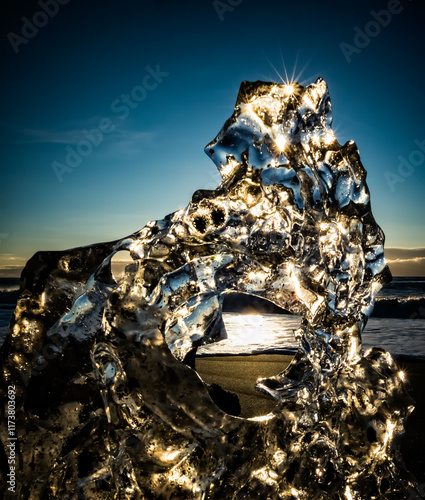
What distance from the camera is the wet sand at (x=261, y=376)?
6.32 feet

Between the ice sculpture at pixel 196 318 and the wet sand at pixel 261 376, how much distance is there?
0.32 metres

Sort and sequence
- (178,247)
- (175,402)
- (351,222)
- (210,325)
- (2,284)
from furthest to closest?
(2,284)
(210,325)
(351,222)
(178,247)
(175,402)

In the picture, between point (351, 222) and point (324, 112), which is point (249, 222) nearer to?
point (351, 222)

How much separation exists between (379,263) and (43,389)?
163cm

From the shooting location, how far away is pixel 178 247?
168 centimetres

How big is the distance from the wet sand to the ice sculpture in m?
0.32

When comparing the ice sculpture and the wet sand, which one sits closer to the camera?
the ice sculpture

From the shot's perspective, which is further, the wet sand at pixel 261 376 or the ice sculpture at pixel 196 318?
the wet sand at pixel 261 376

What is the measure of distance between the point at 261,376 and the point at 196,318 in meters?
1.64

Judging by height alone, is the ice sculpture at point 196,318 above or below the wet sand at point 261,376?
above

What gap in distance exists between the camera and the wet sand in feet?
6.32

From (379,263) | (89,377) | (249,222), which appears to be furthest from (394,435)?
(89,377)

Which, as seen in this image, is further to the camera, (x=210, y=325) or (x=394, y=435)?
(x=210, y=325)

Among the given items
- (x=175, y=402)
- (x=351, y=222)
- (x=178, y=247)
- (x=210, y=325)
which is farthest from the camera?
(x=210, y=325)
